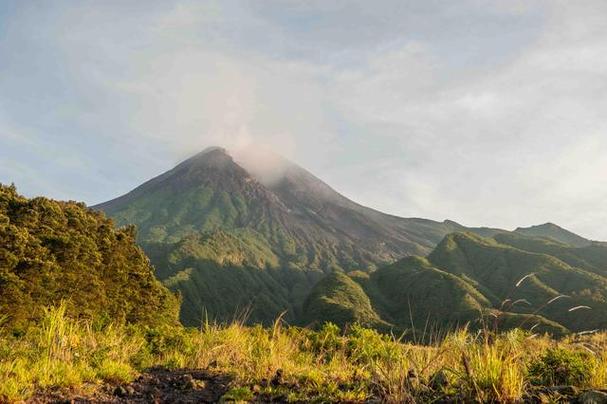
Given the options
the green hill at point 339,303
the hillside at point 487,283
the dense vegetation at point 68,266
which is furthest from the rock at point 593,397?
the green hill at point 339,303

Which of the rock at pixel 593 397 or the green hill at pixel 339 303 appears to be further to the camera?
the green hill at pixel 339 303

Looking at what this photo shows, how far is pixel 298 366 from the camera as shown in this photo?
8.22 m

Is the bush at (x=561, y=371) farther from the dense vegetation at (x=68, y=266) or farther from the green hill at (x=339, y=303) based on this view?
the green hill at (x=339, y=303)

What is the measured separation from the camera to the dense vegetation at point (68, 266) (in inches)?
931

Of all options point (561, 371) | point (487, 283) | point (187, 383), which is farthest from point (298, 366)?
point (487, 283)

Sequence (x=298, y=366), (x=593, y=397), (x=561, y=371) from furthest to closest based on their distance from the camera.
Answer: (x=298, y=366) → (x=561, y=371) → (x=593, y=397)

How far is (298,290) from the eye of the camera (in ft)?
625

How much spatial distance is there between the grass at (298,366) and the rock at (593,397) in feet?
1.72

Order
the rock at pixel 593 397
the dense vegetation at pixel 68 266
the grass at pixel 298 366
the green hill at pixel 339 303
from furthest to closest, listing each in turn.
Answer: the green hill at pixel 339 303, the dense vegetation at pixel 68 266, the grass at pixel 298 366, the rock at pixel 593 397

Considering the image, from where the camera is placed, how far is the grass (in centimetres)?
520

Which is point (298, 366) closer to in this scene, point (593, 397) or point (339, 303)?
point (593, 397)

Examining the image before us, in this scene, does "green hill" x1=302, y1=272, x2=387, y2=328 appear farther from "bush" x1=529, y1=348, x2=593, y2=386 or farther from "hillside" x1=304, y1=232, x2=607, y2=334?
"bush" x1=529, y1=348, x2=593, y2=386

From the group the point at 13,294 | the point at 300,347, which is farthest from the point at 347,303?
the point at 300,347

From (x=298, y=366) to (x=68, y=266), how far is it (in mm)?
25143
